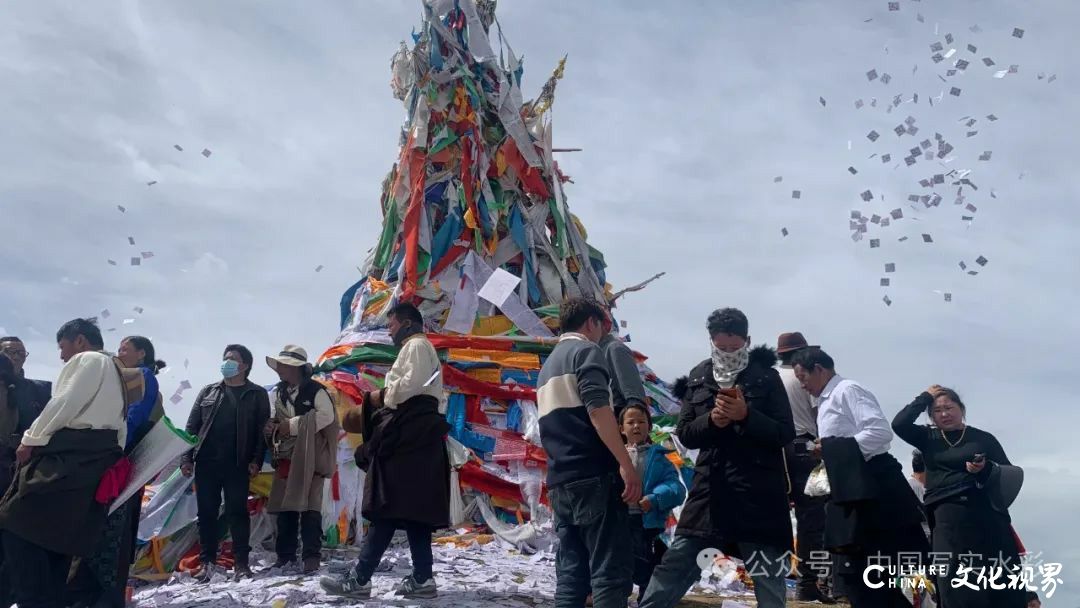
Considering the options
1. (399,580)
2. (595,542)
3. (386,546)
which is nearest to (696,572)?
(595,542)

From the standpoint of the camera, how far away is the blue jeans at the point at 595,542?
13.5 ft

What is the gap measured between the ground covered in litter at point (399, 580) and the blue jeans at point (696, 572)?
1.52 m

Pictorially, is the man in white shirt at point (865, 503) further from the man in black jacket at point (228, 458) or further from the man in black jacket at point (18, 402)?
the man in black jacket at point (18, 402)

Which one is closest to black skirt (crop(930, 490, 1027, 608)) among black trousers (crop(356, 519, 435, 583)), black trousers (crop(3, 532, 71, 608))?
black trousers (crop(356, 519, 435, 583))

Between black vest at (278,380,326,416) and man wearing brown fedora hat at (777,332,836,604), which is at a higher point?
black vest at (278,380,326,416)

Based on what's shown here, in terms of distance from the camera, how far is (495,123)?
10.2m

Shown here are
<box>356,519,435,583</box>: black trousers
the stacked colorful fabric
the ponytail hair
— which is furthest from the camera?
the stacked colorful fabric

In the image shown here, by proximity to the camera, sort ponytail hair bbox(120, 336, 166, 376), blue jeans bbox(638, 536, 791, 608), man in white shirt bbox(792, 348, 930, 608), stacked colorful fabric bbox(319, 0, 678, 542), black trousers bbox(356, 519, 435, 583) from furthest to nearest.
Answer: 1. stacked colorful fabric bbox(319, 0, 678, 542)
2. ponytail hair bbox(120, 336, 166, 376)
3. black trousers bbox(356, 519, 435, 583)
4. man in white shirt bbox(792, 348, 930, 608)
5. blue jeans bbox(638, 536, 791, 608)

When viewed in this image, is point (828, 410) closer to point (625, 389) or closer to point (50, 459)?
point (625, 389)

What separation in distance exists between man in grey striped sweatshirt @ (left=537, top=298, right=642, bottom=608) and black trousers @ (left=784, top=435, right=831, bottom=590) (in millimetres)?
2302

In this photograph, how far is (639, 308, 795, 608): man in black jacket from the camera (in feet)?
13.3

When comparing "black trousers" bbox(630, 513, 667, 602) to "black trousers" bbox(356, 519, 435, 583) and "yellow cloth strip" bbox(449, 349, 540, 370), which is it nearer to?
"black trousers" bbox(356, 519, 435, 583)

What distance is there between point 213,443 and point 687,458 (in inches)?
152

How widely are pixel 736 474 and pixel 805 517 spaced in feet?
8.25
